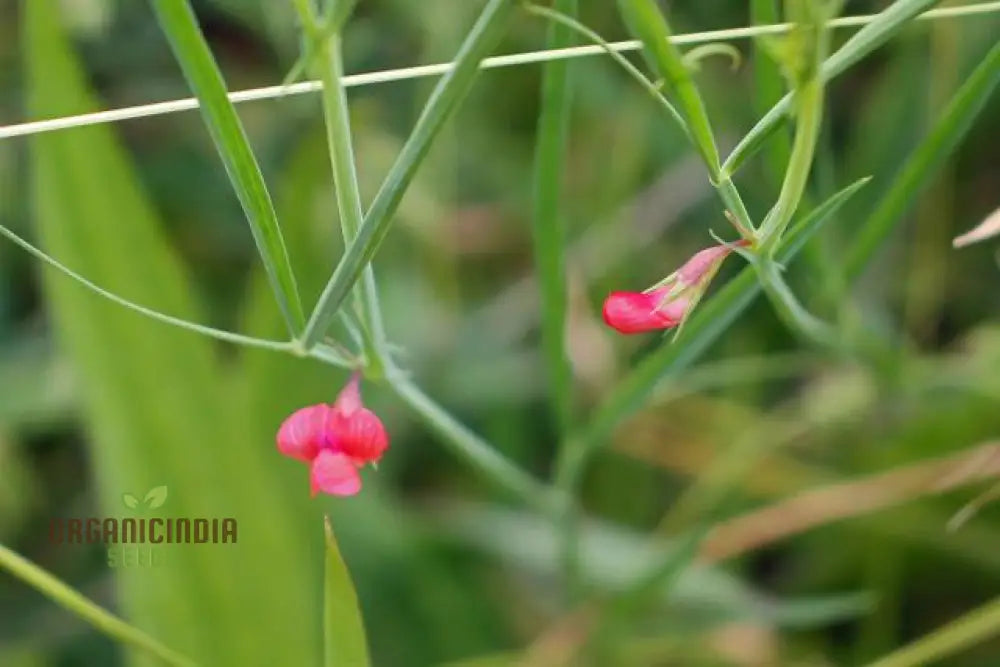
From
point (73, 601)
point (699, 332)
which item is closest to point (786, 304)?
point (699, 332)

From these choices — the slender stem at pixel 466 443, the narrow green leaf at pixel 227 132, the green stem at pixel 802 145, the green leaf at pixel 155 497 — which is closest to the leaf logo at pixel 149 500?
the green leaf at pixel 155 497

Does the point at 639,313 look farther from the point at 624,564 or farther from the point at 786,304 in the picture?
the point at 624,564

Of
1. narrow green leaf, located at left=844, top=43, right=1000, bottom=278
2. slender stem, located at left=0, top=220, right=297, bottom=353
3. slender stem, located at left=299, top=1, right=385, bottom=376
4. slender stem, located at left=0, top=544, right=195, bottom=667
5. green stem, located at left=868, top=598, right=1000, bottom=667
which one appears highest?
narrow green leaf, located at left=844, top=43, right=1000, bottom=278

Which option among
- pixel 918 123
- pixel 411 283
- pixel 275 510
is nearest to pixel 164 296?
pixel 275 510

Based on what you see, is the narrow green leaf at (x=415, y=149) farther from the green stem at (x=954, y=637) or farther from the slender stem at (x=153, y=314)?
the green stem at (x=954, y=637)

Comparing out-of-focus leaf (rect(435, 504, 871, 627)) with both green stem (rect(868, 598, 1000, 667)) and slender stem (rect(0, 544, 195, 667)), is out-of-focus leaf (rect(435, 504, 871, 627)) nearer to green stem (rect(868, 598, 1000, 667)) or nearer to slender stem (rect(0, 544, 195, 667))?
green stem (rect(868, 598, 1000, 667))

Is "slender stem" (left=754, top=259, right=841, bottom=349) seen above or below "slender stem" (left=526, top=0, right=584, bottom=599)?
below

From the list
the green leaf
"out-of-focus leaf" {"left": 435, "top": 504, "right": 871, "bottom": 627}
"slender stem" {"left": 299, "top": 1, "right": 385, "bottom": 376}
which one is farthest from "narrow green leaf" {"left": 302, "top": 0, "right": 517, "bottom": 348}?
"out-of-focus leaf" {"left": 435, "top": 504, "right": 871, "bottom": 627}
